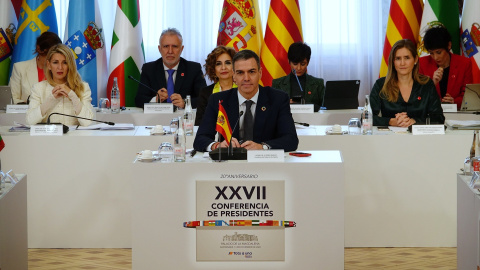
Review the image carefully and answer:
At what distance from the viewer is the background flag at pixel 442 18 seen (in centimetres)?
846

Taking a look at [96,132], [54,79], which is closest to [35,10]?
[54,79]

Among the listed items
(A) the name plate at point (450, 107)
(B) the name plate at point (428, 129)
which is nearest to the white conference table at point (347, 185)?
(B) the name plate at point (428, 129)

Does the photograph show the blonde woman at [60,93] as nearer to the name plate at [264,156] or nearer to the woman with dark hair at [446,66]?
the name plate at [264,156]

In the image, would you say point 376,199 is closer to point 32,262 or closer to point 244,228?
point 244,228

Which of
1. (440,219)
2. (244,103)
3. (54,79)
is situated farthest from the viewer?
(54,79)

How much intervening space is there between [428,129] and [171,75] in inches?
120

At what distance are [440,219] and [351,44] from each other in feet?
14.8

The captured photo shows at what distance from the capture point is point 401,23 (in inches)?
340

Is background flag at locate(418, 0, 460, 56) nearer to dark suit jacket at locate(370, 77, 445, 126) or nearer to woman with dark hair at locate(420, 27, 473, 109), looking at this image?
woman with dark hair at locate(420, 27, 473, 109)

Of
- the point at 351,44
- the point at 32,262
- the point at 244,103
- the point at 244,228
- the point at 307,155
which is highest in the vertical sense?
the point at 351,44

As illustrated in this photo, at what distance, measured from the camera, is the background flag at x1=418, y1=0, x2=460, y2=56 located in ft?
27.8

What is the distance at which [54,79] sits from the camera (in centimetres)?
601

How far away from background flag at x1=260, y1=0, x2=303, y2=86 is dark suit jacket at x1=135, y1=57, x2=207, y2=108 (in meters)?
1.18

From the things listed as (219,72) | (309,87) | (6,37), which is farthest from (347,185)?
(6,37)
